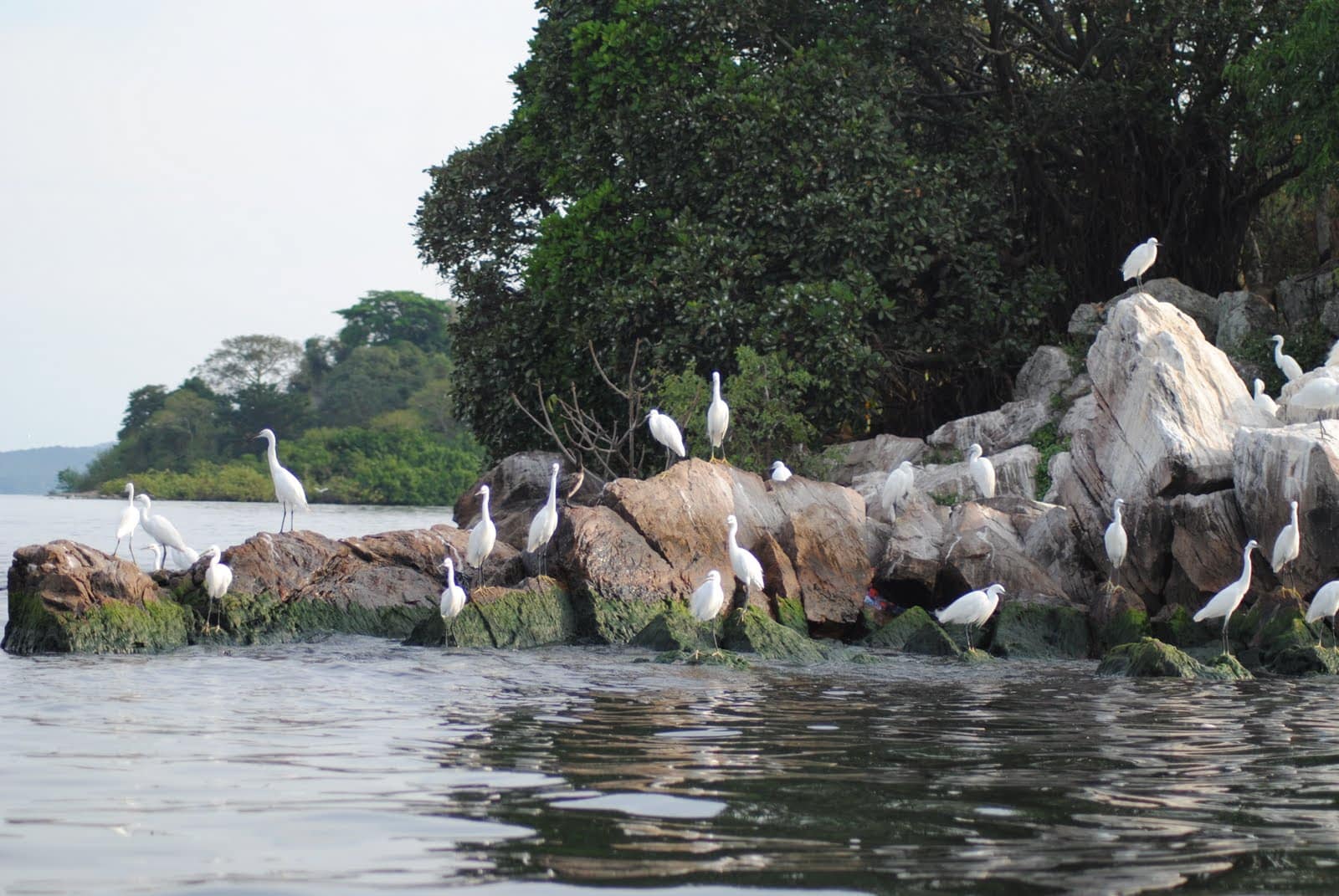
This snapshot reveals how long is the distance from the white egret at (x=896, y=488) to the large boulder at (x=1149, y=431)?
183cm

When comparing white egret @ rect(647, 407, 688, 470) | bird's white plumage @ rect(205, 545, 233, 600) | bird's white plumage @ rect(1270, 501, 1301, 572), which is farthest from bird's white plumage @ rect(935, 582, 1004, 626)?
bird's white plumage @ rect(205, 545, 233, 600)

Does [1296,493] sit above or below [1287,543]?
above

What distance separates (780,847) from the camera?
5.98m

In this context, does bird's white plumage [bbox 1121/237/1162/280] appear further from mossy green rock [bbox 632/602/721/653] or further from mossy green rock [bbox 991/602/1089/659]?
mossy green rock [bbox 632/602/721/653]

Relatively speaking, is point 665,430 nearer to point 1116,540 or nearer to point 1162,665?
point 1116,540

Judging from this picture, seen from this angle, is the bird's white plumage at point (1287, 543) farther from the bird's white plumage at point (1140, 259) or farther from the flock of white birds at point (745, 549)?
the bird's white plumage at point (1140, 259)

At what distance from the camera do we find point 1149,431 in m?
16.5

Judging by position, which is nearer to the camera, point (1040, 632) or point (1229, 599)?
point (1229, 599)

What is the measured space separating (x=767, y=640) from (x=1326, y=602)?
17.6 feet

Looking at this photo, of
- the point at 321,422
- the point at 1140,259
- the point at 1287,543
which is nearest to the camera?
the point at 1287,543

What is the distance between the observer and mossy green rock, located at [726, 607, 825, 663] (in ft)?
47.5

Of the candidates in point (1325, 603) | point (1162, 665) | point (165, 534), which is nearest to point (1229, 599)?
point (1325, 603)

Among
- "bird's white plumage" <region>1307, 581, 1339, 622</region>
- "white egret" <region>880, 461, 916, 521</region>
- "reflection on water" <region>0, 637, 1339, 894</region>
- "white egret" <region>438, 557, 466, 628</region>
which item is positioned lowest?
"reflection on water" <region>0, 637, 1339, 894</region>

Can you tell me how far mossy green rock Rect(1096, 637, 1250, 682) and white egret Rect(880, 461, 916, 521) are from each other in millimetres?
4690
